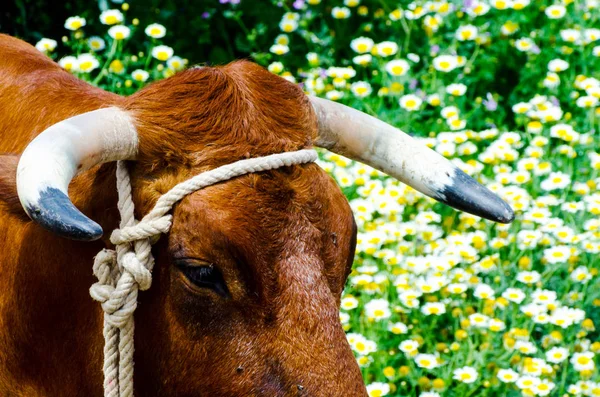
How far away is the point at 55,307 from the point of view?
319 centimetres

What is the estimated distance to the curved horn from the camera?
8.25 ft

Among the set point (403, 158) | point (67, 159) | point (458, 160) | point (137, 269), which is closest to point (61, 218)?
point (67, 159)

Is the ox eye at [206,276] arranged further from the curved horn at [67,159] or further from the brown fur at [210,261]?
the curved horn at [67,159]

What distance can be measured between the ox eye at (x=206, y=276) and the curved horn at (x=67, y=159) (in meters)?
0.36

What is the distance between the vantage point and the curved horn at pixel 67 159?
8.25 feet

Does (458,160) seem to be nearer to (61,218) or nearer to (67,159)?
(67,159)

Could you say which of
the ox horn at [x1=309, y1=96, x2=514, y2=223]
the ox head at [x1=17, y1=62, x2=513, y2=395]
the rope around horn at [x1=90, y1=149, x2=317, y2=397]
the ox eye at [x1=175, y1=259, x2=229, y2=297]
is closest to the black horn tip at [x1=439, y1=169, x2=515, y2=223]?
the ox horn at [x1=309, y1=96, x2=514, y2=223]

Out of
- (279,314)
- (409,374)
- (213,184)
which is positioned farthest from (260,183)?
(409,374)

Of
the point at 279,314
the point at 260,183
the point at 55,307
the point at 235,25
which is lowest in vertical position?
the point at 235,25

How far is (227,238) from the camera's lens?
281cm

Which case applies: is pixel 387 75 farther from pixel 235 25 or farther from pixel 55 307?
pixel 55 307

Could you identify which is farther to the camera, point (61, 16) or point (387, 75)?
point (61, 16)

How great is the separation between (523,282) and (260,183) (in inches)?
92.4

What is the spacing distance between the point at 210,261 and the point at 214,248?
0.04 meters
